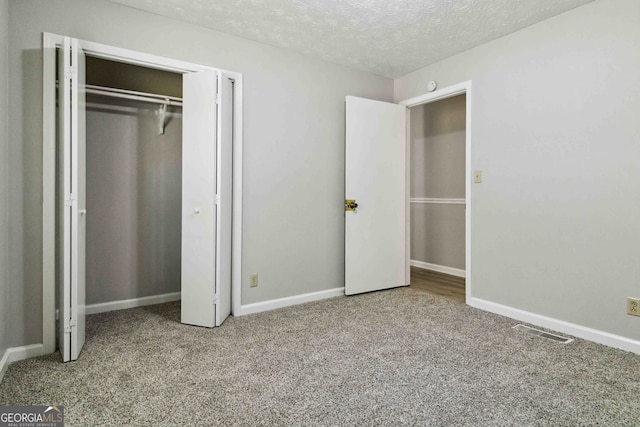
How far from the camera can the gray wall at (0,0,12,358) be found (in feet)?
6.76

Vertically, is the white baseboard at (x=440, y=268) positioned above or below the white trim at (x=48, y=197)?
below

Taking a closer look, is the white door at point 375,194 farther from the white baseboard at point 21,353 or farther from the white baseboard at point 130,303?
the white baseboard at point 21,353

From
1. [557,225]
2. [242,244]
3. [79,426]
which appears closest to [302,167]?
[242,244]

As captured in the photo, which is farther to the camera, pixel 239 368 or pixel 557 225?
pixel 557 225

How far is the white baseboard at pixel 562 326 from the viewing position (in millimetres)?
2371

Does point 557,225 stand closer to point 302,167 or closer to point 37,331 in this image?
point 302,167

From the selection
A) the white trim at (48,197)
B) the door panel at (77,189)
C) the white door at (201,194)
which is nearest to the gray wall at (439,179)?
the white door at (201,194)

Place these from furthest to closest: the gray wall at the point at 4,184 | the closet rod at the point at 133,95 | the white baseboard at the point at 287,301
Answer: the white baseboard at the point at 287,301 → the closet rod at the point at 133,95 → the gray wall at the point at 4,184

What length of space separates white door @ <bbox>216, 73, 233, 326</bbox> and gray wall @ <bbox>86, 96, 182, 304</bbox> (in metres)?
0.94

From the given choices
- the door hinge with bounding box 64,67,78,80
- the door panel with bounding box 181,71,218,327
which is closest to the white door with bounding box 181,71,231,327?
the door panel with bounding box 181,71,218,327

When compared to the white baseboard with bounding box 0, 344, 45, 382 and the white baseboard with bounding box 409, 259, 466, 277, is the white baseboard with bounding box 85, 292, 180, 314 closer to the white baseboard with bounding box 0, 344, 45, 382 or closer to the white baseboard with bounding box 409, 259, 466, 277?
the white baseboard with bounding box 0, 344, 45, 382

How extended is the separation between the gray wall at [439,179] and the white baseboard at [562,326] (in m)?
1.61

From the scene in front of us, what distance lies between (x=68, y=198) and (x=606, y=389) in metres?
3.19

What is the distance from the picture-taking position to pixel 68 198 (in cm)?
214
